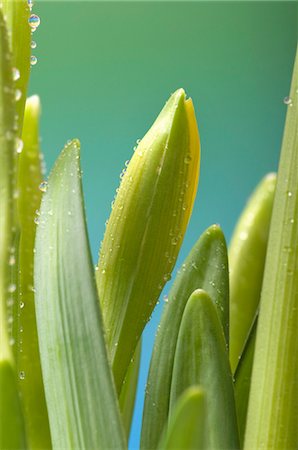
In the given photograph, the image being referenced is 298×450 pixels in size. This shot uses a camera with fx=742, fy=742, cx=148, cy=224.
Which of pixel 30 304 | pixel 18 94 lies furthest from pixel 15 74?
pixel 30 304

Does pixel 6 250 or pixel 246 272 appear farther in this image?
pixel 246 272

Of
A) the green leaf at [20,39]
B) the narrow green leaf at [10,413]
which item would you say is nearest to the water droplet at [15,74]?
the green leaf at [20,39]

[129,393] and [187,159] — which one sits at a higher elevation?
[187,159]

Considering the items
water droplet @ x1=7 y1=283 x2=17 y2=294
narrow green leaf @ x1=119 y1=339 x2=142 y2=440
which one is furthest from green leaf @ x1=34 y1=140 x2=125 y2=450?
narrow green leaf @ x1=119 y1=339 x2=142 y2=440

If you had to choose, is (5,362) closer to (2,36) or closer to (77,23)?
(2,36)

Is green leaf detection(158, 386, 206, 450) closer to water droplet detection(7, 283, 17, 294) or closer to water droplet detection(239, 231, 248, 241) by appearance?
water droplet detection(7, 283, 17, 294)

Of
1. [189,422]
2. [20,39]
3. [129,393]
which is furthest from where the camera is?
[129,393]

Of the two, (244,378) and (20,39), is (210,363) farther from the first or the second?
(20,39)

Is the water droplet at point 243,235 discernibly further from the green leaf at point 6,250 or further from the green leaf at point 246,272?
the green leaf at point 6,250
